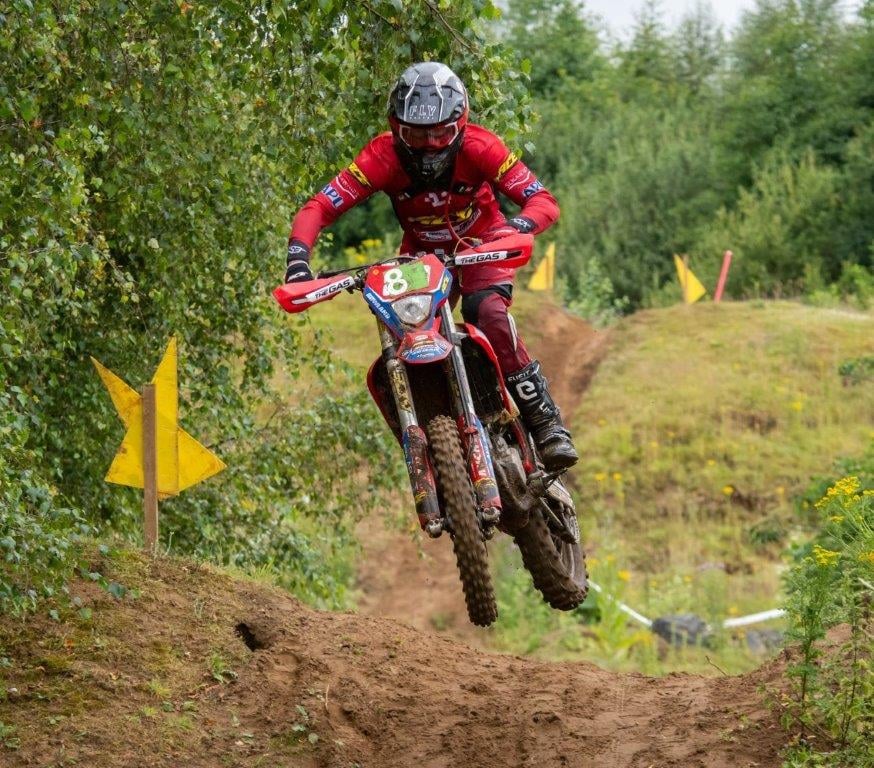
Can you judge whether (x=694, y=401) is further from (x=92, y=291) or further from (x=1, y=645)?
(x=1, y=645)

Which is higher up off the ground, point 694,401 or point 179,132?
point 179,132

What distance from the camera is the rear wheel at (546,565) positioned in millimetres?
8219

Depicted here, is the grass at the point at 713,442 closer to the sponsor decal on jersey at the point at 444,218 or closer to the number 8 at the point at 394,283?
the sponsor decal on jersey at the point at 444,218

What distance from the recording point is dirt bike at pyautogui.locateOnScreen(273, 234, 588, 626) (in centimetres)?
729

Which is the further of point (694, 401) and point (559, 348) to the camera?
point (559, 348)

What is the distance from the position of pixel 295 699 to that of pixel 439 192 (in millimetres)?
2848

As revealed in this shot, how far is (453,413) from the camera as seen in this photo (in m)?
7.70

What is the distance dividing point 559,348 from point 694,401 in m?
3.80

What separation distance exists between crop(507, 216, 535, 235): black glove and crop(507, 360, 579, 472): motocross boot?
0.77 metres

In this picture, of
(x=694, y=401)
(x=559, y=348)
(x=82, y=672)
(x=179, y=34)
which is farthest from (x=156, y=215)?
(x=559, y=348)

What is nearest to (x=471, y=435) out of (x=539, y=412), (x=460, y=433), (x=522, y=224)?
(x=460, y=433)

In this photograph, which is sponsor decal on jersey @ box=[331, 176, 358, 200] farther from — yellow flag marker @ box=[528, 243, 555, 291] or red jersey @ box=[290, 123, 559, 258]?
yellow flag marker @ box=[528, 243, 555, 291]

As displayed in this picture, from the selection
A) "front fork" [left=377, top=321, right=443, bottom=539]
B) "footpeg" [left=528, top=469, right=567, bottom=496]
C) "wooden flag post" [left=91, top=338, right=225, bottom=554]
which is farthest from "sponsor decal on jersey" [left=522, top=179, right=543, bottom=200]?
"wooden flag post" [left=91, top=338, right=225, bottom=554]

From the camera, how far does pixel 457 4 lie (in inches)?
320
